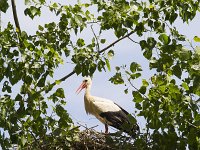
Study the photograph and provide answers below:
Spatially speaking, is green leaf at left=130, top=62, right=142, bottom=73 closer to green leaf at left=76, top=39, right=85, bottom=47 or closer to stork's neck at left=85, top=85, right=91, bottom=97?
green leaf at left=76, top=39, right=85, bottom=47

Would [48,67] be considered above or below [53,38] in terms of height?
below

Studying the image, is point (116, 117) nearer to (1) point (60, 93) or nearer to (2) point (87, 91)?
(2) point (87, 91)

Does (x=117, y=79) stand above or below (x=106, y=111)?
below

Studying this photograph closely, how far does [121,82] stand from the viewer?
6.94m

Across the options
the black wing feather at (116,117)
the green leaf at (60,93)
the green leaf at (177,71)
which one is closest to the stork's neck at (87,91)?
the black wing feather at (116,117)

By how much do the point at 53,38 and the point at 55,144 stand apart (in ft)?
4.84

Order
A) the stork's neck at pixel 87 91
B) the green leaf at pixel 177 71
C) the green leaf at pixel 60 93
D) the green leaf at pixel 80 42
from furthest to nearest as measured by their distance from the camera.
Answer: the stork's neck at pixel 87 91 → the green leaf at pixel 80 42 → the green leaf at pixel 60 93 → the green leaf at pixel 177 71

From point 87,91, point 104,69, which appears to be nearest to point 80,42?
point 104,69

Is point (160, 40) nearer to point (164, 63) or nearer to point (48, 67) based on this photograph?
point (164, 63)

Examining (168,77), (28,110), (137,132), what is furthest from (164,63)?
(28,110)

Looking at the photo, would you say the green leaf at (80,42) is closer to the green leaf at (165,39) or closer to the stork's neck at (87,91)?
the green leaf at (165,39)

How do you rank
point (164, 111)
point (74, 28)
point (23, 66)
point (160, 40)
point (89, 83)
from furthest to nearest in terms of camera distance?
1. point (89, 83)
2. point (74, 28)
3. point (23, 66)
4. point (160, 40)
5. point (164, 111)

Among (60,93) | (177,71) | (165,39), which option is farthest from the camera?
(60,93)

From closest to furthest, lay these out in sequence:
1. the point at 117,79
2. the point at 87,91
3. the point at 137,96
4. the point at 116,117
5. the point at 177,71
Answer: the point at 137,96, the point at 177,71, the point at 117,79, the point at 116,117, the point at 87,91
